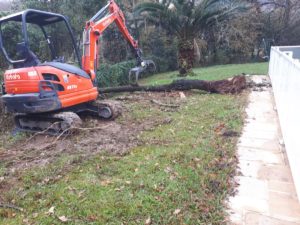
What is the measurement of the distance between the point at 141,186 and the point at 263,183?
4.69 feet

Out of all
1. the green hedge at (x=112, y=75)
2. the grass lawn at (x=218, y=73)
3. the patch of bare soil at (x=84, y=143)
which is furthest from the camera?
the green hedge at (x=112, y=75)

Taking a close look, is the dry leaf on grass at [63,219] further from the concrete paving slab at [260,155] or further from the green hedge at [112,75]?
the green hedge at [112,75]

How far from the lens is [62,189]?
337 cm

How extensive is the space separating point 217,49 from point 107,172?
54.1ft

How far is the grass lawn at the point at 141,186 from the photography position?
2.88 metres

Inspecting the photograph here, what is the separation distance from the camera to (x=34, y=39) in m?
11.7

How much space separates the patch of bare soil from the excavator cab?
149 centimetres

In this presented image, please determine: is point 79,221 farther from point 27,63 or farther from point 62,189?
point 27,63

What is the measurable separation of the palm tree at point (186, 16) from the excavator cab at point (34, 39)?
376 cm

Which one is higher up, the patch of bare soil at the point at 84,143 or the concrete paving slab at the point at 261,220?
the patch of bare soil at the point at 84,143

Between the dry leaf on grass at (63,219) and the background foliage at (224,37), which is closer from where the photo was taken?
the dry leaf on grass at (63,219)

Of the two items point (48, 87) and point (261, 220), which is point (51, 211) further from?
point (48, 87)

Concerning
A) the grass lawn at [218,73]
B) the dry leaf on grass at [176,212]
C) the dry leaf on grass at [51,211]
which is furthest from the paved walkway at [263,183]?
the grass lawn at [218,73]

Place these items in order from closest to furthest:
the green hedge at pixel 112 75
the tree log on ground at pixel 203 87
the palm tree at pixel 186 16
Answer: the tree log on ground at pixel 203 87 < the green hedge at pixel 112 75 < the palm tree at pixel 186 16
